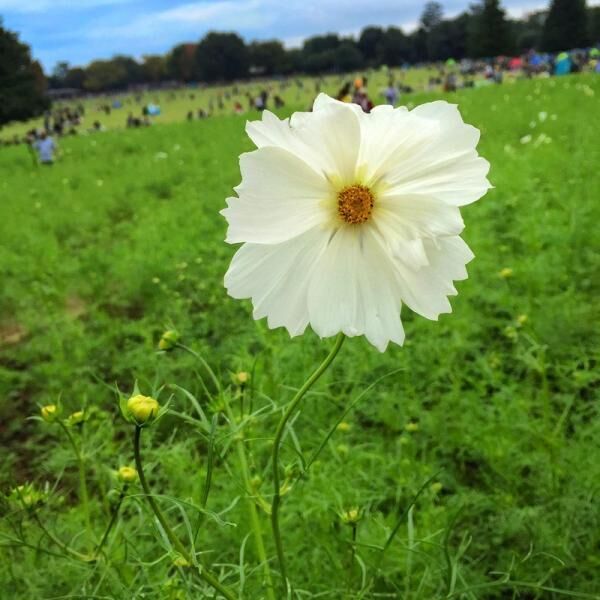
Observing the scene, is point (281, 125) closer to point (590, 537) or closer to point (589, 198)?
point (590, 537)

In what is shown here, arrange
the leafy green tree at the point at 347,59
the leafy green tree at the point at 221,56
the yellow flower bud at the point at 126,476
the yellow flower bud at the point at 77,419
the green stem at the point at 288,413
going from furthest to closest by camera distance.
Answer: the leafy green tree at the point at 347,59 < the leafy green tree at the point at 221,56 < the yellow flower bud at the point at 77,419 < the yellow flower bud at the point at 126,476 < the green stem at the point at 288,413

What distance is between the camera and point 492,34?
126ft

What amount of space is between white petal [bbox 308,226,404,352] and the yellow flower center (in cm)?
1

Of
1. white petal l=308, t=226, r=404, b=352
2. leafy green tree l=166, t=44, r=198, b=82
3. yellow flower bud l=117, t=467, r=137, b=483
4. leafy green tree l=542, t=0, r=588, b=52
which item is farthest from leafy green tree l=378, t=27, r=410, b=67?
white petal l=308, t=226, r=404, b=352

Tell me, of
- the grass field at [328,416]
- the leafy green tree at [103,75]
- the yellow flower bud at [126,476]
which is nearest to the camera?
the yellow flower bud at [126,476]

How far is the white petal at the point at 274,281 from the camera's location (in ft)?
2.22

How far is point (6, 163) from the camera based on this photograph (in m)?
12.6

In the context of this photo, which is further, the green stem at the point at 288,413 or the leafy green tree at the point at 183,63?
the leafy green tree at the point at 183,63

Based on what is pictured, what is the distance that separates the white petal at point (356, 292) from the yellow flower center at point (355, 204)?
0.01 meters

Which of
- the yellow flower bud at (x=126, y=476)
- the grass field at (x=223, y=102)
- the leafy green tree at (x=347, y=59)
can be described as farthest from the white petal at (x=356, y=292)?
the leafy green tree at (x=347, y=59)

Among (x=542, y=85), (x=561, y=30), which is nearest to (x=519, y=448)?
(x=542, y=85)

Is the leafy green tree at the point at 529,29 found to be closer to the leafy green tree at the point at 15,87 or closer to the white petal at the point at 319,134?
the leafy green tree at the point at 15,87

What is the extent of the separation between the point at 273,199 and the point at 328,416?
1.56 m

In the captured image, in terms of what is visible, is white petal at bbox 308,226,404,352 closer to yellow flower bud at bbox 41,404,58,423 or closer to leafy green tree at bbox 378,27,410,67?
yellow flower bud at bbox 41,404,58,423
